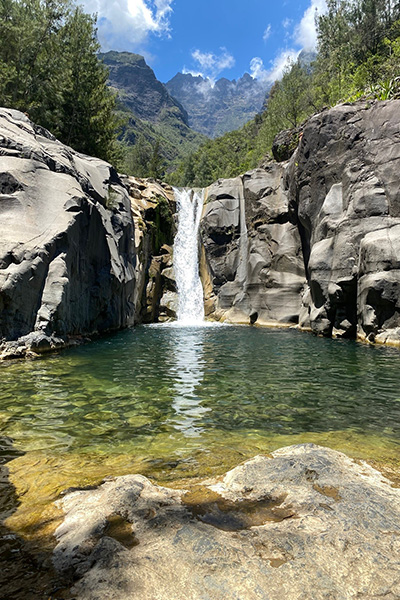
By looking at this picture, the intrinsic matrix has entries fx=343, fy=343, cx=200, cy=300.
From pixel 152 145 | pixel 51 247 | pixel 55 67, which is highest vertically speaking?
pixel 152 145

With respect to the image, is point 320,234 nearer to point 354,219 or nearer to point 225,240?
point 354,219

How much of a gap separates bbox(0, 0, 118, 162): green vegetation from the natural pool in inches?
1135

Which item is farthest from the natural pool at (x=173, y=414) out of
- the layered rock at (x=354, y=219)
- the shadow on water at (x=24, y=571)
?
the layered rock at (x=354, y=219)

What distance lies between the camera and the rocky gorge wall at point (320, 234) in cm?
1769

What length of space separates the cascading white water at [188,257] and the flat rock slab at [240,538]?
27.6 metres

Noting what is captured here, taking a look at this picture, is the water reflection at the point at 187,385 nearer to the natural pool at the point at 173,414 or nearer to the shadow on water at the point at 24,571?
the natural pool at the point at 173,414

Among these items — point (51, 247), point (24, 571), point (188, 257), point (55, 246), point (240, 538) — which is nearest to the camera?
point (24, 571)

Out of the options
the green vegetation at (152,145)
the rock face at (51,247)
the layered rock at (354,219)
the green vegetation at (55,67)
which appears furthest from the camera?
the green vegetation at (152,145)

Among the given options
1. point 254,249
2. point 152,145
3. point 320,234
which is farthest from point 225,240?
point 152,145

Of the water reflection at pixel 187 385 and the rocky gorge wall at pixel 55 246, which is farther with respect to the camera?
the rocky gorge wall at pixel 55 246

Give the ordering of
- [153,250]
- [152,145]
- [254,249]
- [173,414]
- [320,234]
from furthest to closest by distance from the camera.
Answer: [152,145] < [153,250] < [254,249] < [320,234] < [173,414]

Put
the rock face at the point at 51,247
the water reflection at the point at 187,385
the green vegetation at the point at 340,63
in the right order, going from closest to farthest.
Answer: the water reflection at the point at 187,385 < the rock face at the point at 51,247 < the green vegetation at the point at 340,63

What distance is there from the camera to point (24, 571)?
89.1 inches

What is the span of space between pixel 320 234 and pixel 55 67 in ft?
100
